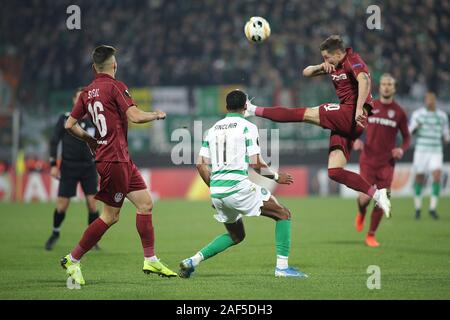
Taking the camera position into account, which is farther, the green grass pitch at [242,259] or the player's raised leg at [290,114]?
the player's raised leg at [290,114]

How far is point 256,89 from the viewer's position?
23.7 meters

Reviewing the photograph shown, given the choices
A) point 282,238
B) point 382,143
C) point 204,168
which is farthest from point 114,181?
point 382,143

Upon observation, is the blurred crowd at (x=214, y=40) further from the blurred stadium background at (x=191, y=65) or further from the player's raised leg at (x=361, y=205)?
the player's raised leg at (x=361, y=205)

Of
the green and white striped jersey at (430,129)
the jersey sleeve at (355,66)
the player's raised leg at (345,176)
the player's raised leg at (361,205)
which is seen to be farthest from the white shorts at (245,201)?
the green and white striped jersey at (430,129)

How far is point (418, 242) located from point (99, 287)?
622 centimetres

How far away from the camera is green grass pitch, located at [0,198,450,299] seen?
26.5ft

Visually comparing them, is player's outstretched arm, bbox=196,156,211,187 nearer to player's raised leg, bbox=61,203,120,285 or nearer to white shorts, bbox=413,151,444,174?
player's raised leg, bbox=61,203,120,285

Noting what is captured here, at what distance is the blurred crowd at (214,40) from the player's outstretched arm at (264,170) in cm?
1564

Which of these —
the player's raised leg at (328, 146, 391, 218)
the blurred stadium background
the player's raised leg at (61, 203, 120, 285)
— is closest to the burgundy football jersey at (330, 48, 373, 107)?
the player's raised leg at (328, 146, 391, 218)

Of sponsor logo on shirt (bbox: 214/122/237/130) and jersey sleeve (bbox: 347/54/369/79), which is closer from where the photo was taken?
sponsor logo on shirt (bbox: 214/122/237/130)

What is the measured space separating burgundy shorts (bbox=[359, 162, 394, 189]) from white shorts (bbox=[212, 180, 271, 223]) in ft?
16.0

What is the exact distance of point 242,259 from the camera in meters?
11.1

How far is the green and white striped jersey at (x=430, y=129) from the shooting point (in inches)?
710
